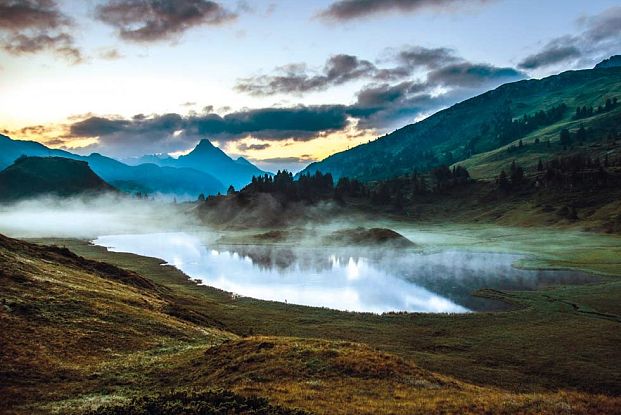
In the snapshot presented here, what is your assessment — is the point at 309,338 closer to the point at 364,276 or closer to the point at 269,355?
the point at 269,355

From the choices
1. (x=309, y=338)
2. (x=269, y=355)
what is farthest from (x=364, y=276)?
(x=269, y=355)

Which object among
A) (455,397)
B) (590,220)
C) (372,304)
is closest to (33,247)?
(372,304)

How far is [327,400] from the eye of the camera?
24.4 metres

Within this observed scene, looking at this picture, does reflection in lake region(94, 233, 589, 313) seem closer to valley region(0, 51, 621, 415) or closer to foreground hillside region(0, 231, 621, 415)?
valley region(0, 51, 621, 415)

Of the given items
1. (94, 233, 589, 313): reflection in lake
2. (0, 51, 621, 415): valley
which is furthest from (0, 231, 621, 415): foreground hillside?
(94, 233, 589, 313): reflection in lake

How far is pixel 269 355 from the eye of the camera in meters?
32.9

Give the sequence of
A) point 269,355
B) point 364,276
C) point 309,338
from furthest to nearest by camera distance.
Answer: point 364,276, point 309,338, point 269,355

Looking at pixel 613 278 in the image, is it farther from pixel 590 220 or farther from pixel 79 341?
pixel 590 220

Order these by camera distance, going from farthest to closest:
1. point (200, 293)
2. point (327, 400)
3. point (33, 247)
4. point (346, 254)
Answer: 1. point (346, 254)
2. point (200, 293)
3. point (33, 247)
4. point (327, 400)

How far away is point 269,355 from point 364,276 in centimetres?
7052

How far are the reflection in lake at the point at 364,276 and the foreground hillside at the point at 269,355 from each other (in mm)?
11009

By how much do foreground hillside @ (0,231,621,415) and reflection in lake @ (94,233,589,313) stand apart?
11.0 metres

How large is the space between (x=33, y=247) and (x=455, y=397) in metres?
68.5

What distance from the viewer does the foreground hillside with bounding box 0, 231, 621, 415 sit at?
2491 centimetres
